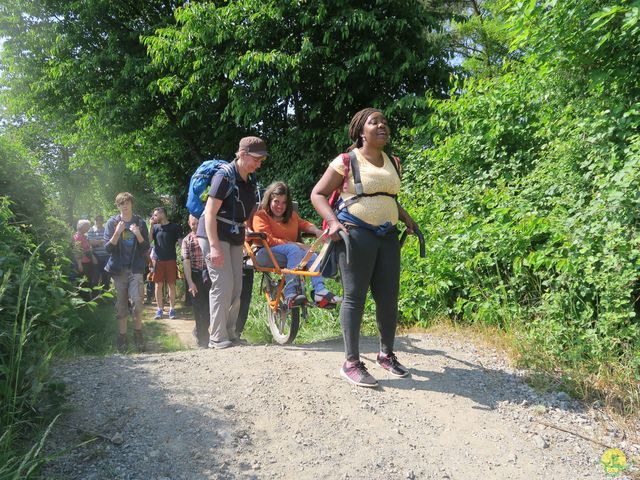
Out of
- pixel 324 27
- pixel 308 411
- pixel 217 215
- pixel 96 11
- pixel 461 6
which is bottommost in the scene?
pixel 308 411

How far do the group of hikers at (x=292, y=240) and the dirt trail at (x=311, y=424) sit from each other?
16.3 inches

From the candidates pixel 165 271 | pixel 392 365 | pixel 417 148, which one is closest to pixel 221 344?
pixel 392 365

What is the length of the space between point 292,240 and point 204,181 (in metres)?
1.13

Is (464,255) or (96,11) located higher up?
(96,11)

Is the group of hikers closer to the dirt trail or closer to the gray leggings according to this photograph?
the gray leggings

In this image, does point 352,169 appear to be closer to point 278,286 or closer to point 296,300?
point 296,300

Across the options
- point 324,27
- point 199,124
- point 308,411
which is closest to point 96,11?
point 199,124

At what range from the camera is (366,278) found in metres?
3.55

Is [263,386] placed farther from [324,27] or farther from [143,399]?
[324,27]

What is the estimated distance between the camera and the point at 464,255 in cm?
499

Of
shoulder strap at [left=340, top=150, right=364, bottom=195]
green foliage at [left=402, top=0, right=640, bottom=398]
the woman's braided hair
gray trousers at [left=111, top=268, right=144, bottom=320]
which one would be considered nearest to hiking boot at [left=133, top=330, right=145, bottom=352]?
gray trousers at [left=111, top=268, right=144, bottom=320]

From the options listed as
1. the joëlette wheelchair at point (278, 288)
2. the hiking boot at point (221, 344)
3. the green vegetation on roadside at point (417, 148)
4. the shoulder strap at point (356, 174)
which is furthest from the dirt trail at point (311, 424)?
the shoulder strap at point (356, 174)

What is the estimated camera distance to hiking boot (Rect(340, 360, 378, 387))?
3555mm

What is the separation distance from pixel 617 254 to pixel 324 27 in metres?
7.08
